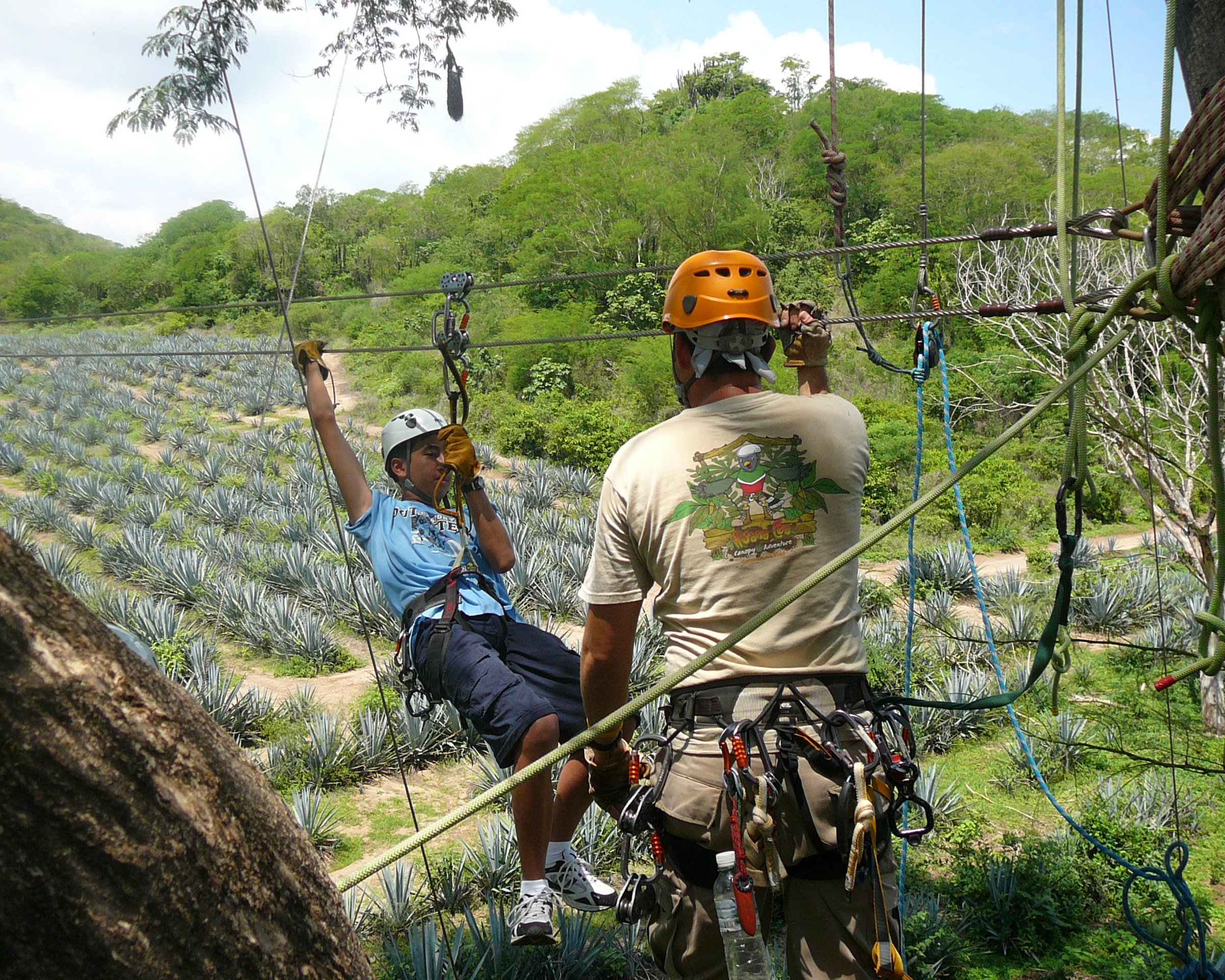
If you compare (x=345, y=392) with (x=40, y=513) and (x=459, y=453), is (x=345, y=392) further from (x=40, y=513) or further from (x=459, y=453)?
(x=459, y=453)

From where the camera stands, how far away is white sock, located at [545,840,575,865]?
3.12m

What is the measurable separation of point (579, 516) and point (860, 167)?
25.4m

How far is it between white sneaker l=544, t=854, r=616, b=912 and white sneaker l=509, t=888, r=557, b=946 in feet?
0.29

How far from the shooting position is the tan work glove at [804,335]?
8.42 feet

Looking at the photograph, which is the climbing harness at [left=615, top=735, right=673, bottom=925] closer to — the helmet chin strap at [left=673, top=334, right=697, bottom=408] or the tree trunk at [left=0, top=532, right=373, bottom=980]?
the helmet chin strap at [left=673, top=334, right=697, bottom=408]

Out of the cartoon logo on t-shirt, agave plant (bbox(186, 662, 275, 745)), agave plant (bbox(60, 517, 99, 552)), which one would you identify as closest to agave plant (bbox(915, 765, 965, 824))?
the cartoon logo on t-shirt

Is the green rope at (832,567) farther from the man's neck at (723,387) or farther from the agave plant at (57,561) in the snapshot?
the agave plant at (57,561)

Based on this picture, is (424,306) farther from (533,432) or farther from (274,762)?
(274,762)

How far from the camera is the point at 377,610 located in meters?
8.26

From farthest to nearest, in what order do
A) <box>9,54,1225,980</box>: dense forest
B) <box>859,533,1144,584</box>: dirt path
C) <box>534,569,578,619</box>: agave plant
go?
<box>859,533,1144,584</box>: dirt path → <box>534,569,578,619</box>: agave plant → <box>9,54,1225,980</box>: dense forest

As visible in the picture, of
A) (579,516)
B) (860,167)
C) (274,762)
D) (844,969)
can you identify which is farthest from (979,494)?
(860,167)

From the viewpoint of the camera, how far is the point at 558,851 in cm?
312

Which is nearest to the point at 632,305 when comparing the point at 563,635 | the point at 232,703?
the point at 563,635

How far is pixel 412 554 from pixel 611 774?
4.45 ft
